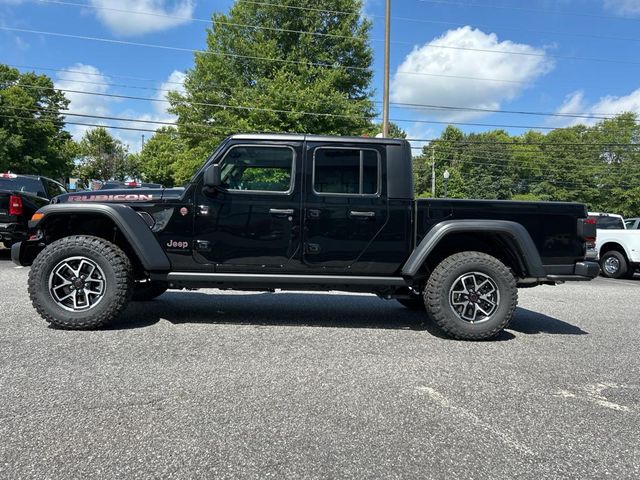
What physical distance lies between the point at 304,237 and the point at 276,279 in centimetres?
51

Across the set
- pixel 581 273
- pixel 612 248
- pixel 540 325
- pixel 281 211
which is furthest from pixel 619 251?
pixel 281 211

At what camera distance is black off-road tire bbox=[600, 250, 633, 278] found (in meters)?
12.1

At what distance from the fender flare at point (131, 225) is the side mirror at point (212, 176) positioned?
0.77 meters

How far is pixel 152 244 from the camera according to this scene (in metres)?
4.61

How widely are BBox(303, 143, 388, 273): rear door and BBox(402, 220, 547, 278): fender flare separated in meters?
0.45

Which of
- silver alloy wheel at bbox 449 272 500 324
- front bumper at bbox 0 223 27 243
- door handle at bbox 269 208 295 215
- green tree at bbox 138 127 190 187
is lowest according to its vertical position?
silver alloy wheel at bbox 449 272 500 324

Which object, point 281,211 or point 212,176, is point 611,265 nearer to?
point 281,211

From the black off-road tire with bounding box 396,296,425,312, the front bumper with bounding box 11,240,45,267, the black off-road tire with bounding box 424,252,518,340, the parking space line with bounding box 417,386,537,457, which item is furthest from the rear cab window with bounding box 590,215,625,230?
the front bumper with bounding box 11,240,45,267

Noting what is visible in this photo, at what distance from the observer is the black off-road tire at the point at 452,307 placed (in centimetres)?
457

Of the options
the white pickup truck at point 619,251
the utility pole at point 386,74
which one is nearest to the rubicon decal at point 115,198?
the white pickup truck at point 619,251

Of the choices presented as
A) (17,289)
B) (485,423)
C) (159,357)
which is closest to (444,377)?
(485,423)

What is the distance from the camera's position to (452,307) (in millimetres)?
4602

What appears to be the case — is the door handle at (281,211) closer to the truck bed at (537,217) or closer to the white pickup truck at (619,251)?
the truck bed at (537,217)

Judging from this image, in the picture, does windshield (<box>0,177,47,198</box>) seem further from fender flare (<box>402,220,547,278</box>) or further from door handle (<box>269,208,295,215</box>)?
fender flare (<box>402,220,547,278</box>)
